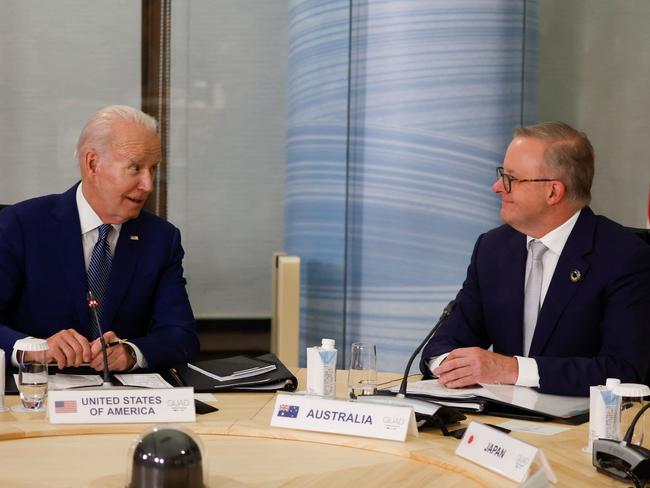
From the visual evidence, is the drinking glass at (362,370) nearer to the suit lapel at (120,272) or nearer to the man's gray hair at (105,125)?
the suit lapel at (120,272)

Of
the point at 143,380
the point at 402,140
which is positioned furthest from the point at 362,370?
the point at 402,140

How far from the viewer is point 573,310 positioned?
2936 mm

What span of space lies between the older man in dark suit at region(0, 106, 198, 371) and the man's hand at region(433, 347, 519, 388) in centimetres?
81

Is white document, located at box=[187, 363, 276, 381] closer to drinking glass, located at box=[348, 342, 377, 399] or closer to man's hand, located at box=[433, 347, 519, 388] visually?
drinking glass, located at box=[348, 342, 377, 399]

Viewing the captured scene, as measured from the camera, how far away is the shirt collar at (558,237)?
305 centimetres

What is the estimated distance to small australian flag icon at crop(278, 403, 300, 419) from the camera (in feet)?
7.50

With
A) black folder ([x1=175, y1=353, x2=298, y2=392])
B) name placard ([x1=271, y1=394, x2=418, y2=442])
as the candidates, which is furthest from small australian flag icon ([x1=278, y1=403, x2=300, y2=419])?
black folder ([x1=175, y1=353, x2=298, y2=392])

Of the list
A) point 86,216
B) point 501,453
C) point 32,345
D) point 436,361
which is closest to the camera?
point 501,453

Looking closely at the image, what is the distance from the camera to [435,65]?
4.45 m

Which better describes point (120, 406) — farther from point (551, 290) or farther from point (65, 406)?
point (551, 290)

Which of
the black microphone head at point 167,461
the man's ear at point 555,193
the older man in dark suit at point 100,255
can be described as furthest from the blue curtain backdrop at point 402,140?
the black microphone head at point 167,461

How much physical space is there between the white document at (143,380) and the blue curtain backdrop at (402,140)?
6.74ft

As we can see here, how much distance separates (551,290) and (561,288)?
0.03m

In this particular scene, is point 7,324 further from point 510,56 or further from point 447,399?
point 510,56
